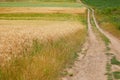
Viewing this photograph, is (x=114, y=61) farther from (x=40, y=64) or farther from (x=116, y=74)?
(x=40, y=64)

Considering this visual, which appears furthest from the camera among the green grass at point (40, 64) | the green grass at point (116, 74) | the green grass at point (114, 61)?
the green grass at point (114, 61)

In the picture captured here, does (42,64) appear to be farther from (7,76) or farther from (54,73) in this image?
(7,76)

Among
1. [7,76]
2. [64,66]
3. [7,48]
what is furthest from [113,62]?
[7,76]

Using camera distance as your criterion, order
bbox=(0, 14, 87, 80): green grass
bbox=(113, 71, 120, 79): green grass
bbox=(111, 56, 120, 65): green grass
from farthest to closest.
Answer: bbox=(111, 56, 120, 65): green grass → bbox=(113, 71, 120, 79): green grass → bbox=(0, 14, 87, 80): green grass

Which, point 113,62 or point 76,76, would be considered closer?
point 76,76

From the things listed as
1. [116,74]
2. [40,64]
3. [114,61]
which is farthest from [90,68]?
[40,64]

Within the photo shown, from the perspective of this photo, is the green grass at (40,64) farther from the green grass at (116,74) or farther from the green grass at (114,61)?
the green grass at (116,74)

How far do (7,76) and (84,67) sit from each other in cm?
708

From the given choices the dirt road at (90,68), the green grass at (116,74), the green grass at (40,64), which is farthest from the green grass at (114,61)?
the green grass at (116,74)

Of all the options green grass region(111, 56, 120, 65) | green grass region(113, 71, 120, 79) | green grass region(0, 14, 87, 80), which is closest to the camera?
green grass region(0, 14, 87, 80)

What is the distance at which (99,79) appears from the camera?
590 inches

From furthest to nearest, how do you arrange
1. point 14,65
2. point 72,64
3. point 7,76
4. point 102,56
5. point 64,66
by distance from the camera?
point 102,56 → point 72,64 → point 64,66 → point 14,65 → point 7,76

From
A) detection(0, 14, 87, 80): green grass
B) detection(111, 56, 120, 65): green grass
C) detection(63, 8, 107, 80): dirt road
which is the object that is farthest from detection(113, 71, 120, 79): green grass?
detection(111, 56, 120, 65): green grass

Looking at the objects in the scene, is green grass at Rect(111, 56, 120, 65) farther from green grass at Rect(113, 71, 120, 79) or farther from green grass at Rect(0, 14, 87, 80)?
green grass at Rect(113, 71, 120, 79)
